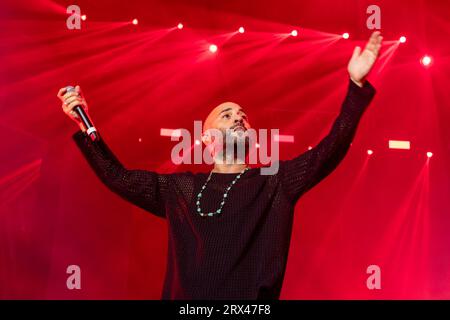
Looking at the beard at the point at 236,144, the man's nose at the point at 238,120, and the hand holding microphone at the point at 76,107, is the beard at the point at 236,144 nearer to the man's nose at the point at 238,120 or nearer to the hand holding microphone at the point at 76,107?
the man's nose at the point at 238,120

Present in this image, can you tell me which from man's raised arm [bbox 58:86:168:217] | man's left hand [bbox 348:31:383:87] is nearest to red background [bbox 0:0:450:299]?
man's raised arm [bbox 58:86:168:217]

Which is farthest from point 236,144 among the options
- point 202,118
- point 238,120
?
→ point 202,118

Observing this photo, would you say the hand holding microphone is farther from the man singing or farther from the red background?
the red background

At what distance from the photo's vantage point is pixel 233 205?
1.79m

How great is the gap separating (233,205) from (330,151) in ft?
1.10

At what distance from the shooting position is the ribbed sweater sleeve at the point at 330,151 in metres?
1.62

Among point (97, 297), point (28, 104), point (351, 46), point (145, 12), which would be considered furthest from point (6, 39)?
point (351, 46)

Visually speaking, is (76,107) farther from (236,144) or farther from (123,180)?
(236,144)

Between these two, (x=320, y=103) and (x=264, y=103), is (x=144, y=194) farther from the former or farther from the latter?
(x=320, y=103)

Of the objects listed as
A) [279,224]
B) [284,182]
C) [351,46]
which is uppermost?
[351,46]

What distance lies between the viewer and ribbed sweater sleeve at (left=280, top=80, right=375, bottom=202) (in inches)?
63.7

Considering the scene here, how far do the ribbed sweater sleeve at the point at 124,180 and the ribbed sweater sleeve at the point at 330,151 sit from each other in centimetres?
42

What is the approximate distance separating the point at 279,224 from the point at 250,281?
190 millimetres

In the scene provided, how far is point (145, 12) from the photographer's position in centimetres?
340
